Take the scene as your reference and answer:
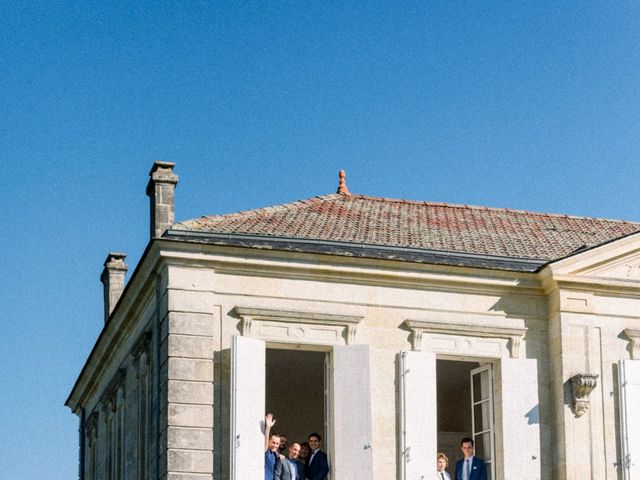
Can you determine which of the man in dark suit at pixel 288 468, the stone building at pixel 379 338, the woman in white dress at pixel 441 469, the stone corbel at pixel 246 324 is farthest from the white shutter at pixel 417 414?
the stone corbel at pixel 246 324

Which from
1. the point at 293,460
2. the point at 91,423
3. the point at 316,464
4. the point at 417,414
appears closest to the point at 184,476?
the point at 293,460

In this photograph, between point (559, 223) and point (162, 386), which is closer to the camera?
point (162, 386)

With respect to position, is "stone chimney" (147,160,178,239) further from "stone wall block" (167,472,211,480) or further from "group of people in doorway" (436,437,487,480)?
"group of people in doorway" (436,437,487,480)

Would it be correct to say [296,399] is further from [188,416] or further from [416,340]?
[188,416]

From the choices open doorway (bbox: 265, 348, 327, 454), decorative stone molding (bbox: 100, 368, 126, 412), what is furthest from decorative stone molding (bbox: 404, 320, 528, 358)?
decorative stone molding (bbox: 100, 368, 126, 412)

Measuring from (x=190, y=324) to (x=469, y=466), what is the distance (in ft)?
15.8

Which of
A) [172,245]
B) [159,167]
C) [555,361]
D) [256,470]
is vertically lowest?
[256,470]

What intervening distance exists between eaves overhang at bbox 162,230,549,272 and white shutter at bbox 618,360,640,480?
6.92ft

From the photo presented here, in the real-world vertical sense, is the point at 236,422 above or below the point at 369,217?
below

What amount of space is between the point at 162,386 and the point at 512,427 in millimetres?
5341

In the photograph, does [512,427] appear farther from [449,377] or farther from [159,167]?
[159,167]

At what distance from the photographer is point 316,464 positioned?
76.9 ft

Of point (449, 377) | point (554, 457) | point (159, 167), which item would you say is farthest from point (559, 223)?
point (159, 167)

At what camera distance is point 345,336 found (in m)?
23.9
